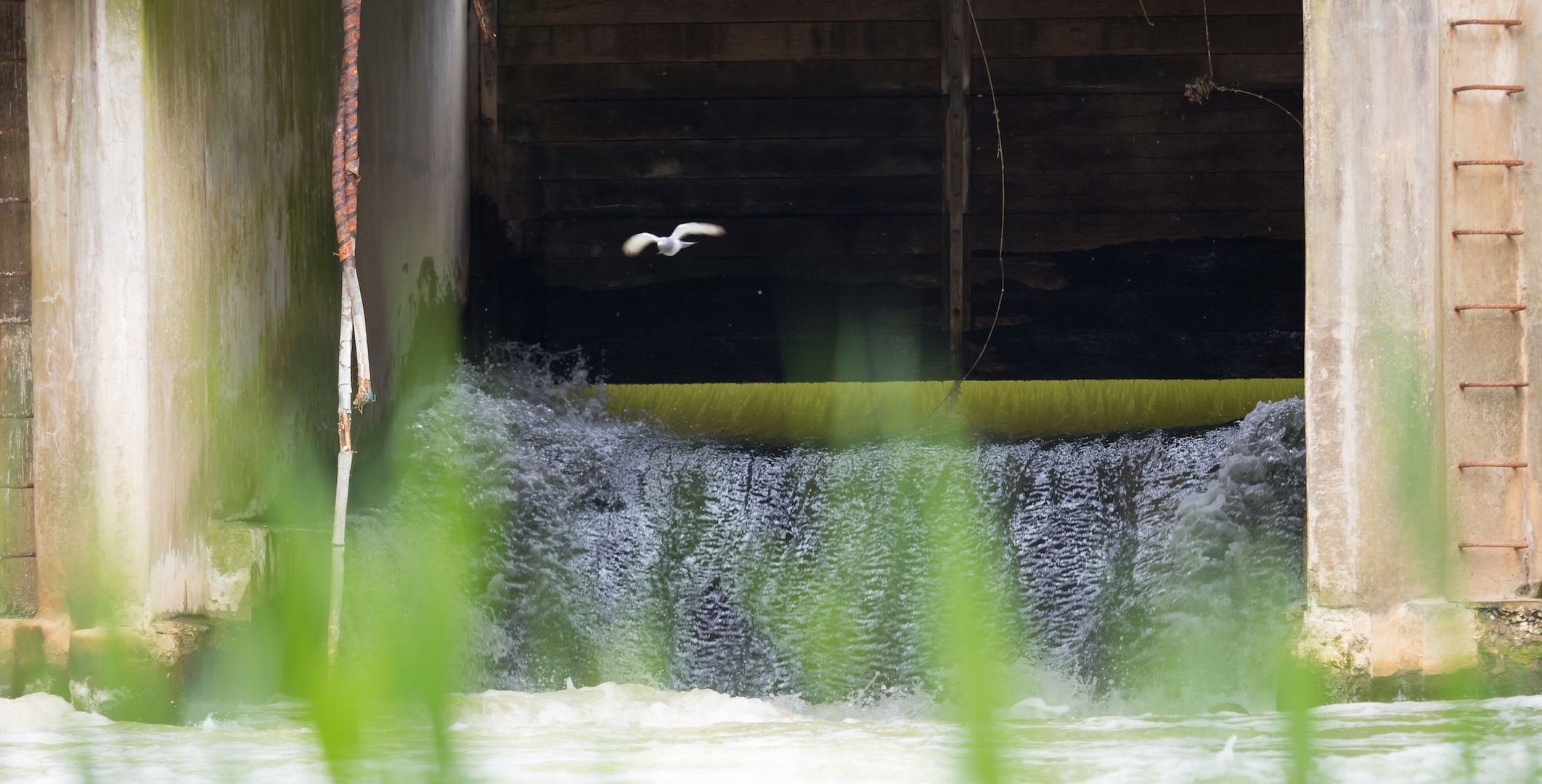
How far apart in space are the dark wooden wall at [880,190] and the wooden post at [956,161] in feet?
0.17

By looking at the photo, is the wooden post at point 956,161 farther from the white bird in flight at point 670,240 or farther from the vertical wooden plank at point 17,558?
the vertical wooden plank at point 17,558

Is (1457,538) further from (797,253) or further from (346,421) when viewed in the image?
(797,253)

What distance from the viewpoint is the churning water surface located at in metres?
2.09

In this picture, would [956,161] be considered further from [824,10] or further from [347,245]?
[347,245]

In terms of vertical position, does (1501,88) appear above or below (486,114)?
below

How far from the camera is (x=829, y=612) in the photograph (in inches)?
148

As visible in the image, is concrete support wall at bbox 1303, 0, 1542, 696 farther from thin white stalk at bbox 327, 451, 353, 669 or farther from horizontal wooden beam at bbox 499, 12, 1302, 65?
horizontal wooden beam at bbox 499, 12, 1302, 65

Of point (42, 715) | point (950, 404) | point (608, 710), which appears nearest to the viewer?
point (42, 715)

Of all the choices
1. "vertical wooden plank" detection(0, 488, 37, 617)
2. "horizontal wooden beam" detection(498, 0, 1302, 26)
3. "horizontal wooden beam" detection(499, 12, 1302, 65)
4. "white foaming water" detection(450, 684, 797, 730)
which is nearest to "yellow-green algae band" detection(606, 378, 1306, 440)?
"horizontal wooden beam" detection(499, 12, 1302, 65)

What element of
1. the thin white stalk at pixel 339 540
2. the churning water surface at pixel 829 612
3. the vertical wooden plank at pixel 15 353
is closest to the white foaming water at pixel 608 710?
the churning water surface at pixel 829 612

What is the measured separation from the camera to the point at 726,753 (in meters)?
2.11

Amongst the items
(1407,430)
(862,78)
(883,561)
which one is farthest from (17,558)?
(862,78)

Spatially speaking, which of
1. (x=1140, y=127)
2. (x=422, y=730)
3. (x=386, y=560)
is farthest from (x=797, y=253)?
(x=422, y=730)

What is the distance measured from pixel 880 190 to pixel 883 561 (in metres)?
3.20
